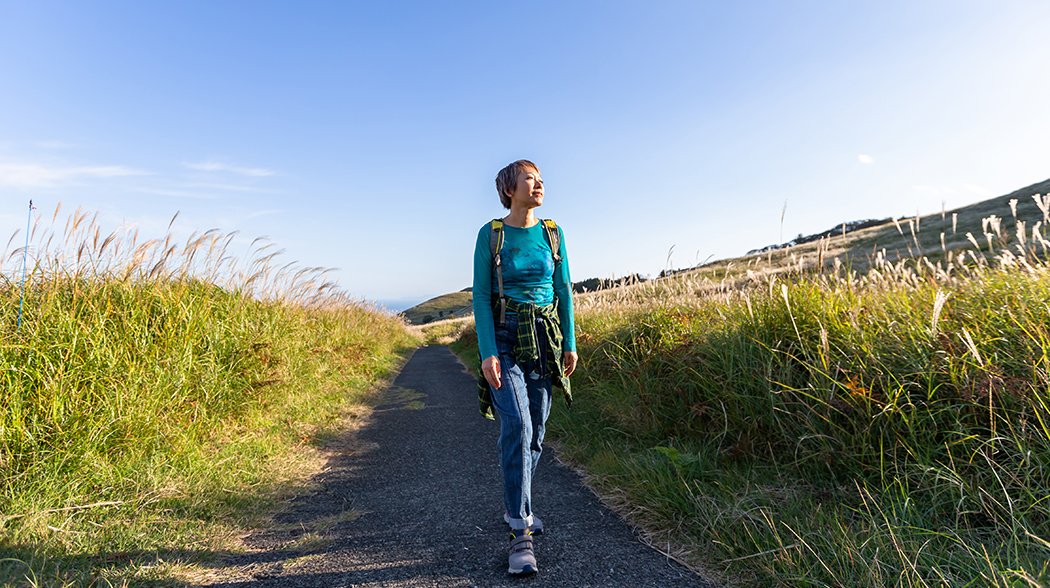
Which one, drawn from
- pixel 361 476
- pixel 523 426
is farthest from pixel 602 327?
pixel 523 426

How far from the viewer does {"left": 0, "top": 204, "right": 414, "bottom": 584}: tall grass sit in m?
2.88

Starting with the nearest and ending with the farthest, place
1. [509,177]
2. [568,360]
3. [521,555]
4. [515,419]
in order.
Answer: [521,555] < [515,419] < [509,177] < [568,360]

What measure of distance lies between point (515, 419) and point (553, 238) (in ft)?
3.91

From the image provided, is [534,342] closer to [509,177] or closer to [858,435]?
[509,177]

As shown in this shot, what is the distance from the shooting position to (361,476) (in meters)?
4.66

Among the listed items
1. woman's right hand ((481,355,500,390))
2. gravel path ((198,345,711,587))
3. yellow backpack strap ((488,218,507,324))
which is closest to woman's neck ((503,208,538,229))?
yellow backpack strap ((488,218,507,324))

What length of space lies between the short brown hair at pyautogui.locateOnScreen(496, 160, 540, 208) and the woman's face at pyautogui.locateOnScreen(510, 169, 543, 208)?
0.10 ft

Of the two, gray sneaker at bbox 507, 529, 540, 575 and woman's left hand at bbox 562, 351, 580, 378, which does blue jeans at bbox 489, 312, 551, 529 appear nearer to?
gray sneaker at bbox 507, 529, 540, 575

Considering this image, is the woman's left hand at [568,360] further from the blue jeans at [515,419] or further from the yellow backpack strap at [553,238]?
the yellow backpack strap at [553,238]

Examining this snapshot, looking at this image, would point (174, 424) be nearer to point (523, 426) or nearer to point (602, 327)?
point (523, 426)

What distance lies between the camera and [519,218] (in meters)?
3.06

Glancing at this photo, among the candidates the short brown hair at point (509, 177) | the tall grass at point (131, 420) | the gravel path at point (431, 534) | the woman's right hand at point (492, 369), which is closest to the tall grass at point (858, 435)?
the gravel path at point (431, 534)

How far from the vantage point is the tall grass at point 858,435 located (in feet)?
7.41

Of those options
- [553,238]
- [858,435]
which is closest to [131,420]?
[553,238]
